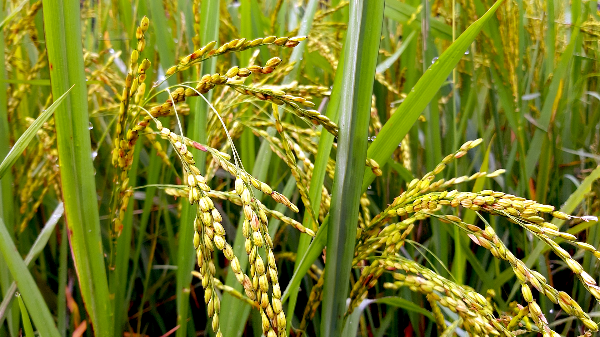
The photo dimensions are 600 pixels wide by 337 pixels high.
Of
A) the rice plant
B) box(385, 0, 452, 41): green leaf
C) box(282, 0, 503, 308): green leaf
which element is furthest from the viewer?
box(385, 0, 452, 41): green leaf

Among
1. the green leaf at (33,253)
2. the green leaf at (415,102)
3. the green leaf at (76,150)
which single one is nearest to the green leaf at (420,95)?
the green leaf at (415,102)

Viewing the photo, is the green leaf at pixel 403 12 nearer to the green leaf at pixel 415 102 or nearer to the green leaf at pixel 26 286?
the green leaf at pixel 415 102

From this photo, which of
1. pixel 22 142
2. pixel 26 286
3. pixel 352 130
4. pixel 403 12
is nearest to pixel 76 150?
pixel 22 142

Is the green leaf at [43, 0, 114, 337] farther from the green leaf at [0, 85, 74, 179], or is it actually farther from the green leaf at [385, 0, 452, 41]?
the green leaf at [385, 0, 452, 41]

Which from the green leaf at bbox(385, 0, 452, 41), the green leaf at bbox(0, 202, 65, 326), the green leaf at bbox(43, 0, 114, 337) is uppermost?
the green leaf at bbox(385, 0, 452, 41)

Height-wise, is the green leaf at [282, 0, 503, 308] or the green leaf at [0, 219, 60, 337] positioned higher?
the green leaf at [282, 0, 503, 308]

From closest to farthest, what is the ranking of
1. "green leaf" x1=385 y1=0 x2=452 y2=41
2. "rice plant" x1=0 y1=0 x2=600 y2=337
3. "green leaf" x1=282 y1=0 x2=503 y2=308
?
"rice plant" x1=0 y1=0 x2=600 y2=337 < "green leaf" x1=282 y1=0 x2=503 y2=308 < "green leaf" x1=385 y1=0 x2=452 y2=41

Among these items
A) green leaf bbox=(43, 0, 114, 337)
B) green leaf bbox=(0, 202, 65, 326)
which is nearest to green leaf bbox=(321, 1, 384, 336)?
green leaf bbox=(43, 0, 114, 337)

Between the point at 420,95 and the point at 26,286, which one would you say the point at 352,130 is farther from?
the point at 26,286

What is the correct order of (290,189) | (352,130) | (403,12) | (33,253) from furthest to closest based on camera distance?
(403,12) → (290,189) → (33,253) → (352,130)
